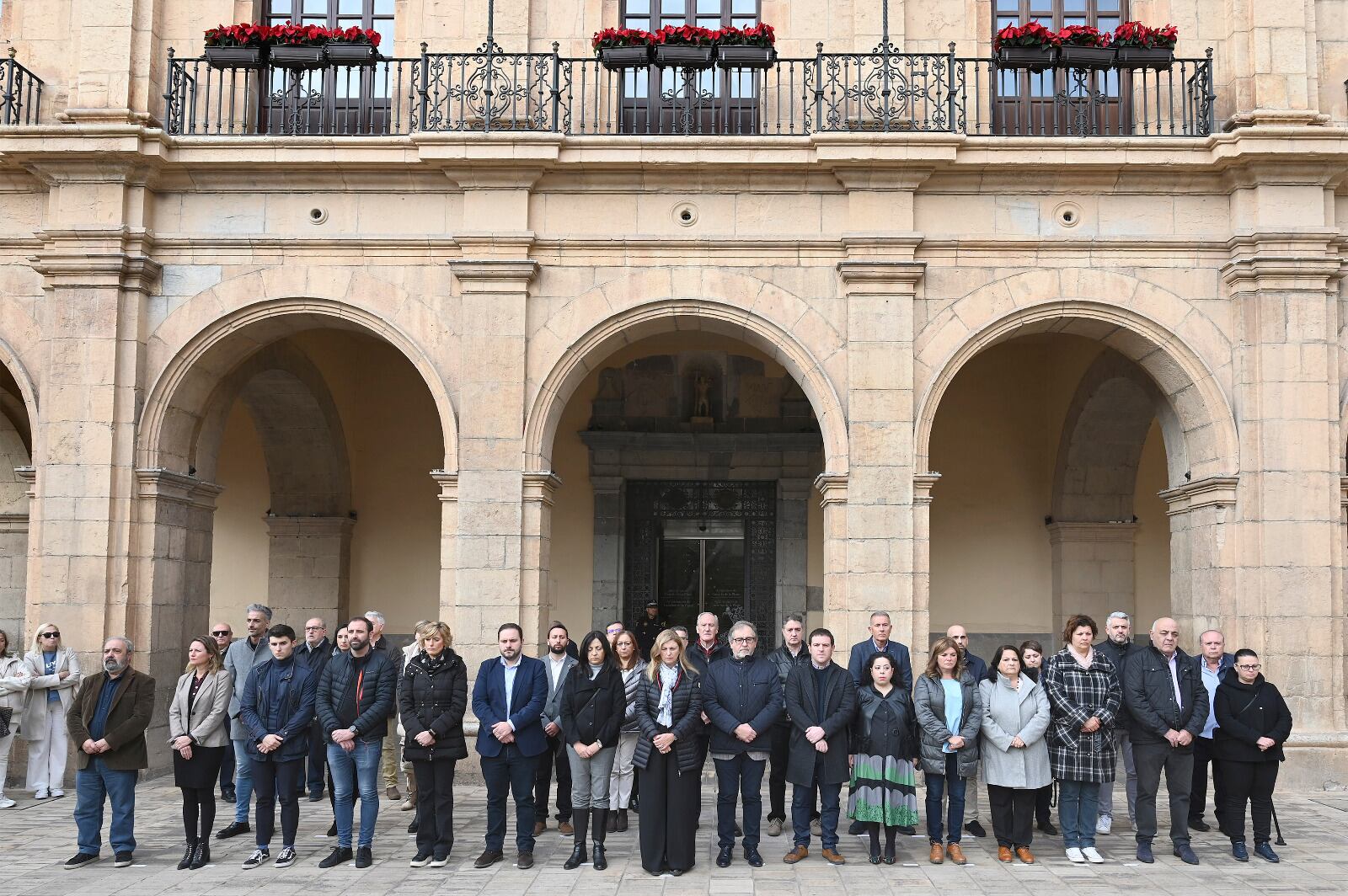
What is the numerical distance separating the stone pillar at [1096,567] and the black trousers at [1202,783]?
5935 mm

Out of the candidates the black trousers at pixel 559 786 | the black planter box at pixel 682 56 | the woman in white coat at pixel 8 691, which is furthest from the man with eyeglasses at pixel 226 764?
the black planter box at pixel 682 56

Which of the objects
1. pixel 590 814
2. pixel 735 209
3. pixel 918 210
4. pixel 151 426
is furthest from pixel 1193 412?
pixel 151 426

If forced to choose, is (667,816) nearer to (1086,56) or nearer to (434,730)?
(434,730)

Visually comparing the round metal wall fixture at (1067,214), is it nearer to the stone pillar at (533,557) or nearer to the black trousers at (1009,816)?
the stone pillar at (533,557)

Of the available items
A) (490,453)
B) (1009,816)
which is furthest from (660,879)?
(490,453)

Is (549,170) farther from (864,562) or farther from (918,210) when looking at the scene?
(864,562)

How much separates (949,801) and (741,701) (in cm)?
160

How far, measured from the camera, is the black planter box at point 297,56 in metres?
12.0

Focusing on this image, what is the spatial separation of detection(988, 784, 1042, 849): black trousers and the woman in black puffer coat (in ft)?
11.5

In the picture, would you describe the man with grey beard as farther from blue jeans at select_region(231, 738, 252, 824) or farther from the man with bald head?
the man with bald head

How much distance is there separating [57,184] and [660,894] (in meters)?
8.92

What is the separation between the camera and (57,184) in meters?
12.1

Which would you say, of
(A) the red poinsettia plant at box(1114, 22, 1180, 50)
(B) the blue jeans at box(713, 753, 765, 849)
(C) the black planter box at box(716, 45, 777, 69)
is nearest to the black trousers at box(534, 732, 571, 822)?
(B) the blue jeans at box(713, 753, 765, 849)

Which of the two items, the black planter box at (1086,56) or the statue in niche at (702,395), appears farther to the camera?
the statue in niche at (702,395)
